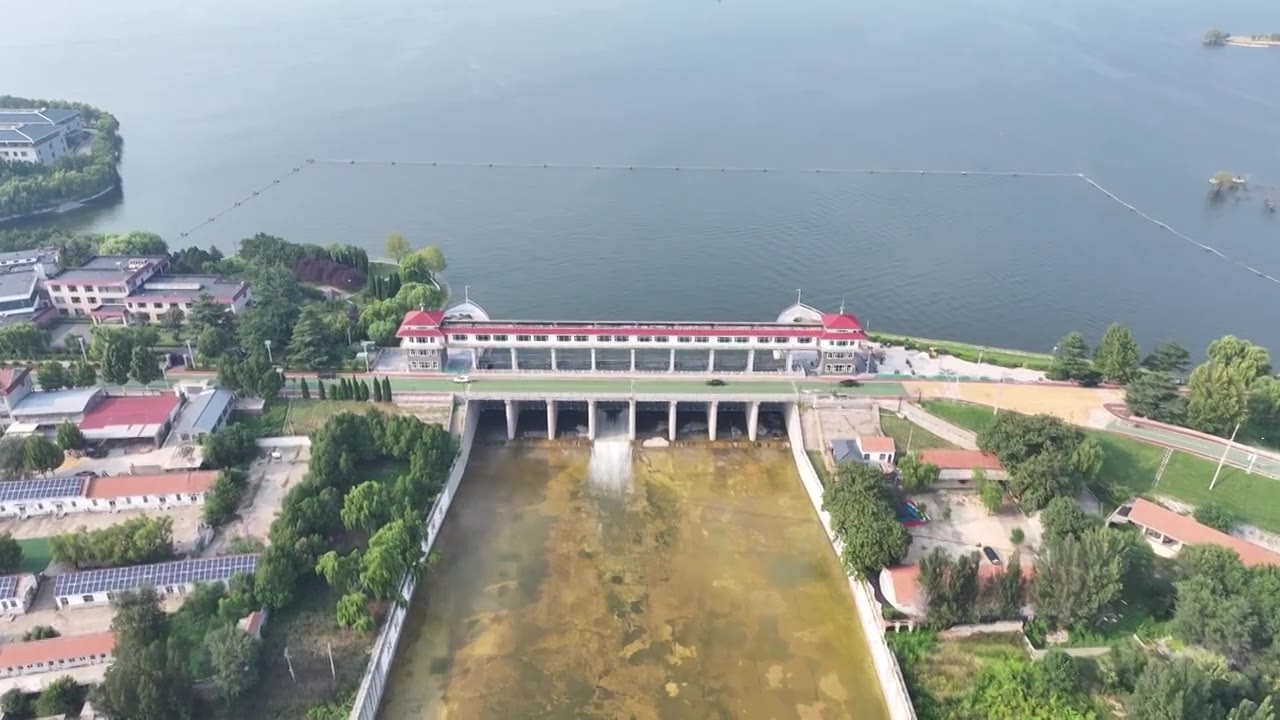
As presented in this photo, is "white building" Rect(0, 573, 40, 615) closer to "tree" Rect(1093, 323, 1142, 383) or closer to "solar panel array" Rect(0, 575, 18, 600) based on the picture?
"solar panel array" Rect(0, 575, 18, 600)

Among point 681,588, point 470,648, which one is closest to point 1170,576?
point 681,588

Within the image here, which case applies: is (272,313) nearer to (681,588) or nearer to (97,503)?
(97,503)

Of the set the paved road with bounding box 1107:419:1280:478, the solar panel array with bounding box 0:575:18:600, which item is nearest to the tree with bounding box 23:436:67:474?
the solar panel array with bounding box 0:575:18:600

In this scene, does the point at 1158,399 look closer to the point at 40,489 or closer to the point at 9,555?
the point at 9,555

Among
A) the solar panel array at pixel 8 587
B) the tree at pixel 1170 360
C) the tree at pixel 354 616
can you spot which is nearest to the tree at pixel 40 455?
the solar panel array at pixel 8 587

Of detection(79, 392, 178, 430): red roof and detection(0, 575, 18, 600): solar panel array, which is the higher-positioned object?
detection(79, 392, 178, 430): red roof

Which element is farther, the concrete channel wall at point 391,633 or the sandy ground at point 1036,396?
the sandy ground at point 1036,396

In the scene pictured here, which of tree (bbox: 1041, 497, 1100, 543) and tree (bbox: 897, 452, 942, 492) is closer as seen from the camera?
tree (bbox: 1041, 497, 1100, 543)

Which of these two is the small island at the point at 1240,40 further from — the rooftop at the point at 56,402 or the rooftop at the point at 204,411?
the rooftop at the point at 56,402
